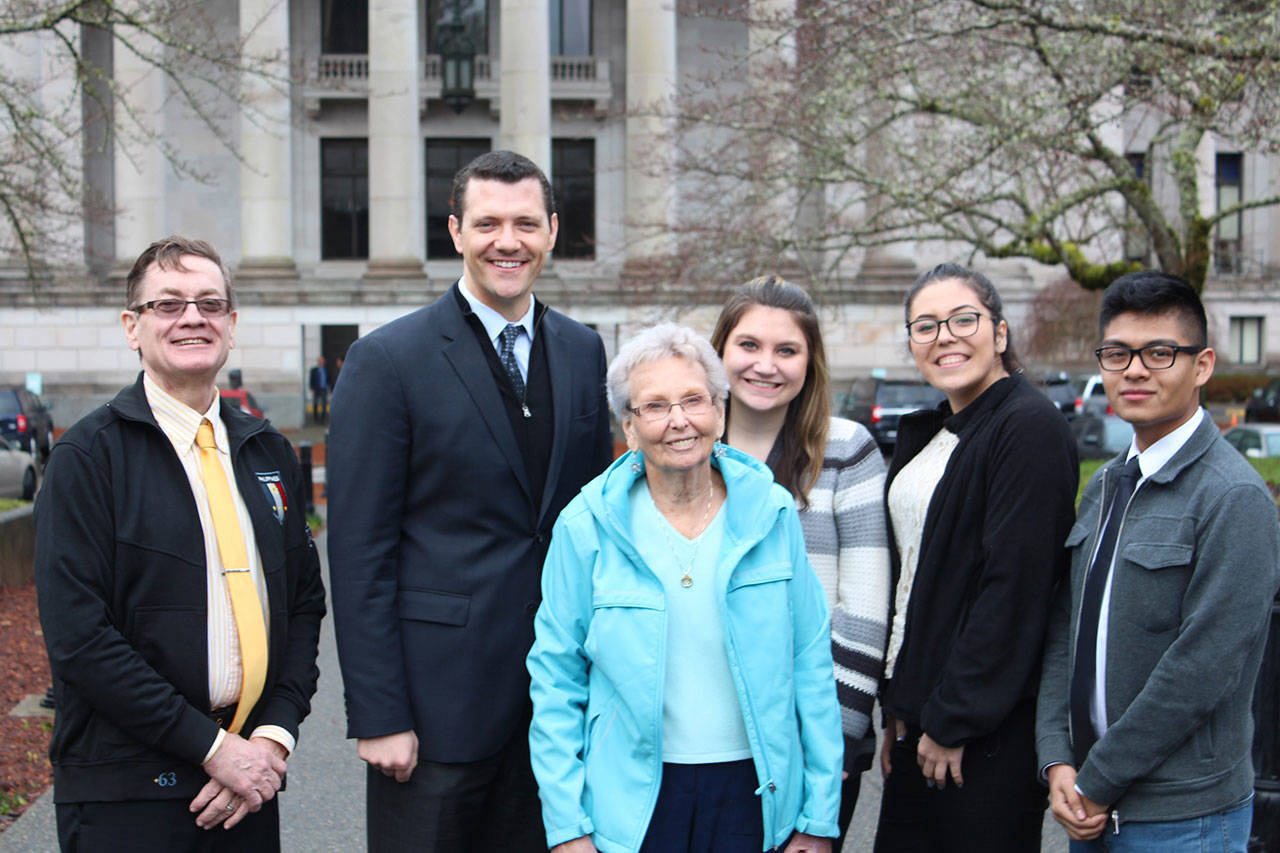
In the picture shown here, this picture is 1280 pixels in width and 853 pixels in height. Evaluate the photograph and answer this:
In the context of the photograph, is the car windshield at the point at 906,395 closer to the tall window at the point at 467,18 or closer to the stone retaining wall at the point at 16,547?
the stone retaining wall at the point at 16,547

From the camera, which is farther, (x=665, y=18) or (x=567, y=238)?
(x=567, y=238)

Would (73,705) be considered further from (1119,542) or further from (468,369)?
(1119,542)

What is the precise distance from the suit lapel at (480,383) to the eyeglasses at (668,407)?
20.9 inches

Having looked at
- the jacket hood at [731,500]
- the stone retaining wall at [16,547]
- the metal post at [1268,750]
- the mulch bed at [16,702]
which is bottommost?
the mulch bed at [16,702]

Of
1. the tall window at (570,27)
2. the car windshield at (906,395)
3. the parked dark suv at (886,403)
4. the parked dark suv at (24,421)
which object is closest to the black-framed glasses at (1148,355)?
the parked dark suv at (886,403)

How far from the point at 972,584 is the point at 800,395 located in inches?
32.6

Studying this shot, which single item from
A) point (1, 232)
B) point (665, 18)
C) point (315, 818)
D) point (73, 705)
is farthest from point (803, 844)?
point (665, 18)

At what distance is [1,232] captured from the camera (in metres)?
28.4

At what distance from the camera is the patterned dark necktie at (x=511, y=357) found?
379cm

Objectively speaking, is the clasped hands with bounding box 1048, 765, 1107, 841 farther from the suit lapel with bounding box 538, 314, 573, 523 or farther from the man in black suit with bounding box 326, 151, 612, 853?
the suit lapel with bounding box 538, 314, 573, 523

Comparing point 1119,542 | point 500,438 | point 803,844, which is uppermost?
point 500,438

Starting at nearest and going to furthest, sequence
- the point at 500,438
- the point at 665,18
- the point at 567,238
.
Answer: the point at 500,438 → the point at 665,18 → the point at 567,238

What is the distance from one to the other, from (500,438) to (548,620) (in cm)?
64

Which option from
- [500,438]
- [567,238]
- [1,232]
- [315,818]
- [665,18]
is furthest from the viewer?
[567,238]
